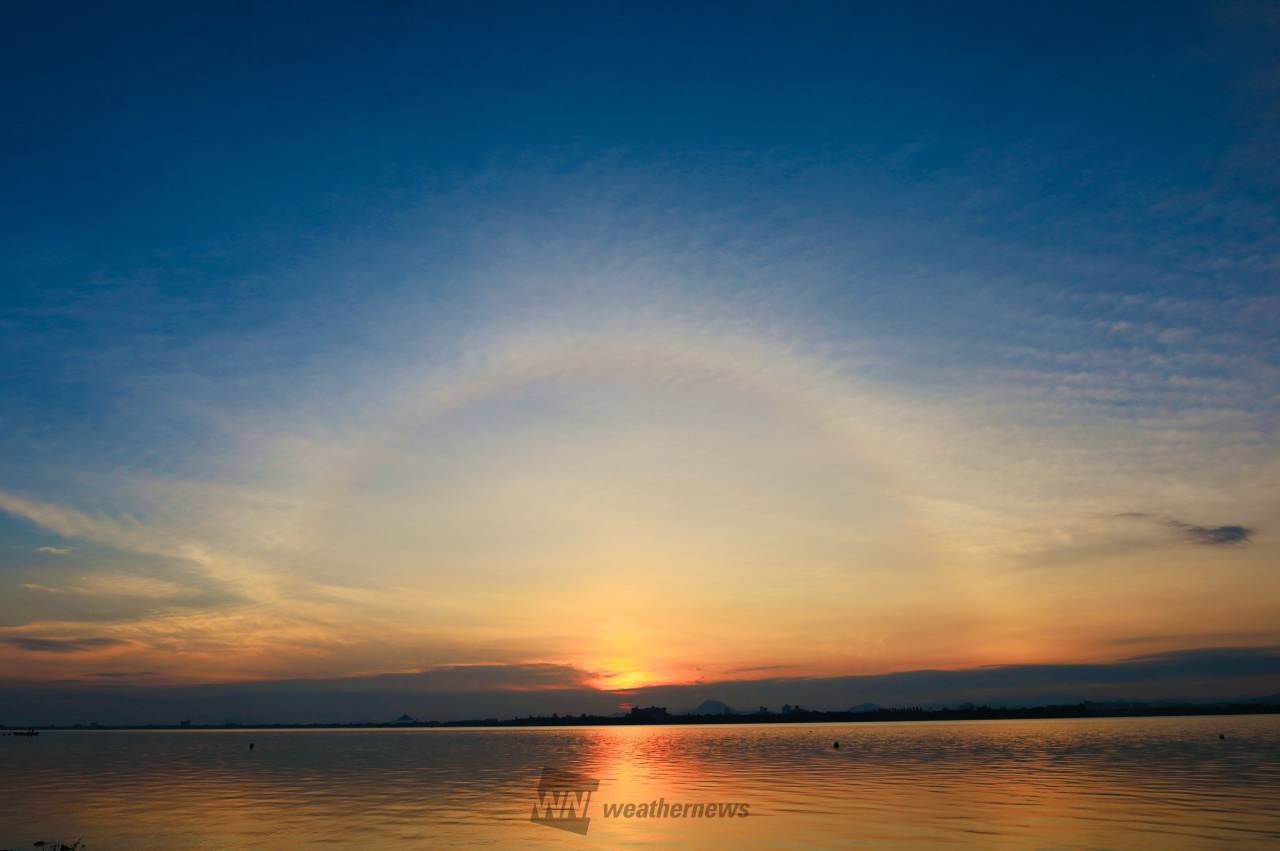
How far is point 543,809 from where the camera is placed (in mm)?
55438

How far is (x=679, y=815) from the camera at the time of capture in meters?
51.6

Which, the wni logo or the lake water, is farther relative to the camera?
the wni logo

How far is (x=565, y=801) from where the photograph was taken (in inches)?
2393

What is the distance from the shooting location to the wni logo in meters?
48.4

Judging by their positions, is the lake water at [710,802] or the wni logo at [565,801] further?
the wni logo at [565,801]

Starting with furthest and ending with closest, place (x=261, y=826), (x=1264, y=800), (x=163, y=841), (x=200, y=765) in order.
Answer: (x=200, y=765), (x=1264, y=800), (x=261, y=826), (x=163, y=841)

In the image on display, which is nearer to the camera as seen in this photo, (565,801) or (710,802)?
(710,802)

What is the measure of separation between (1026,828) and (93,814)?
59.3 metres

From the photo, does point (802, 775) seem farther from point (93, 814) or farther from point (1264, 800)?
point (93, 814)

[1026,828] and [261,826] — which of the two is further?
[261,826]

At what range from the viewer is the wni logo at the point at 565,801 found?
159ft

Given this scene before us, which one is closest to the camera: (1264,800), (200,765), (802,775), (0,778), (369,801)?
(1264,800)

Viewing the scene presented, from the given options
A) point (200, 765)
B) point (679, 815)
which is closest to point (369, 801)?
point (679, 815)

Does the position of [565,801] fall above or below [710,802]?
above
